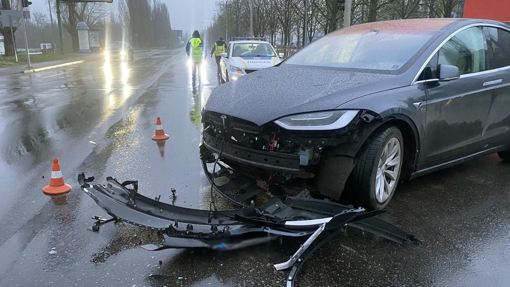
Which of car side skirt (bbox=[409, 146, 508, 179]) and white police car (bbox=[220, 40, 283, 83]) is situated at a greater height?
white police car (bbox=[220, 40, 283, 83])

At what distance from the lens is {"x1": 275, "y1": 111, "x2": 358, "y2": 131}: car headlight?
121 inches

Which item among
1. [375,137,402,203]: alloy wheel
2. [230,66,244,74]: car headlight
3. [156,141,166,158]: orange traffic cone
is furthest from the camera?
[230,66,244,74]: car headlight

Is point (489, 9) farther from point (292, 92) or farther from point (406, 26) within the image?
point (292, 92)

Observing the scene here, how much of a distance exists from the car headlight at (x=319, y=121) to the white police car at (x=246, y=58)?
813 cm

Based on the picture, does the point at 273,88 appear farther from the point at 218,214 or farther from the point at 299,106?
the point at 218,214

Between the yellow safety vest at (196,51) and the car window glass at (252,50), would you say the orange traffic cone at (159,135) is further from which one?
the yellow safety vest at (196,51)

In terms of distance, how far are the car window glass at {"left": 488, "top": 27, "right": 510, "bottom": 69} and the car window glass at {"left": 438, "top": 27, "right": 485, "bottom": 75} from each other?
0.65 ft

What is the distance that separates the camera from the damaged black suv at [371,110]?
318 cm

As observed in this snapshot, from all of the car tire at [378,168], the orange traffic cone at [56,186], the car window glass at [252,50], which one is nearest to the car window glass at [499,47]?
the car tire at [378,168]

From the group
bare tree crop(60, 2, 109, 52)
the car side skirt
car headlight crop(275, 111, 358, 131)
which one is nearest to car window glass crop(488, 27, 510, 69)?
the car side skirt

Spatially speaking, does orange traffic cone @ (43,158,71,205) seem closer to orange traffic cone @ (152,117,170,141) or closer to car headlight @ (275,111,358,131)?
orange traffic cone @ (152,117,170,141)

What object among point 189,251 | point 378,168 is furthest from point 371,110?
point 189,251

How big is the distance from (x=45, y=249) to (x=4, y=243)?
0.38m

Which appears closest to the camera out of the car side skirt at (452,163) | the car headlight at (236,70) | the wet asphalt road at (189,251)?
the wet asphalt road at (189,251)
